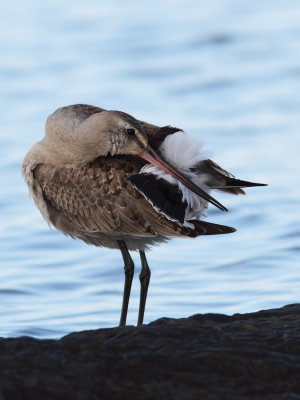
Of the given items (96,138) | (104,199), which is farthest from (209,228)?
(96,138)

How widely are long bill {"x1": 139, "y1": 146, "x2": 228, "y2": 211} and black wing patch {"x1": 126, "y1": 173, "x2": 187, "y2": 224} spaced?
8cm

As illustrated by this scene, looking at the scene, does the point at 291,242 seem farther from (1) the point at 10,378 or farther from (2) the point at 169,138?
(1) the point at 10,378

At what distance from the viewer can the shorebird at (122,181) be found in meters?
6.51

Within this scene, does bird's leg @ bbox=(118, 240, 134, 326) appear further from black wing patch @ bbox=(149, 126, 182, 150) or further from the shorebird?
black wing patch @ bbox=(149, 126, 182, 150)

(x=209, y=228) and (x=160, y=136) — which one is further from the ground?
(x=160, y=136)

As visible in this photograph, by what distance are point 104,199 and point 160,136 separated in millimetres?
526

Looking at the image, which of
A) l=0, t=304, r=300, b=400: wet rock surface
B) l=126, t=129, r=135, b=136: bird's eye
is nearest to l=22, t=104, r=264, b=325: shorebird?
l=126, t=129, r=135, b=136: bird's eye

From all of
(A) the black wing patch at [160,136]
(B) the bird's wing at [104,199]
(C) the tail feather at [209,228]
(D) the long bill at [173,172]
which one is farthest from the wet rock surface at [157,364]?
(A) the black wing patch at [160,136]

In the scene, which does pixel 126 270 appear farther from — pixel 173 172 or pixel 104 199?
pixel 173 172

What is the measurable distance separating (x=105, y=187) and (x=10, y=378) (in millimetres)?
2383

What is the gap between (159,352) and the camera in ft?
15.6

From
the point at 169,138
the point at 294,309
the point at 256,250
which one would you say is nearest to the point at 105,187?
the point at 169,138

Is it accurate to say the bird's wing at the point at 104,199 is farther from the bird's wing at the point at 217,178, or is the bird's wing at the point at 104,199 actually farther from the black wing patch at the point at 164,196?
the bird's wing at the point at 217,178

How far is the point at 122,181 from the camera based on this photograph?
22.0ft
